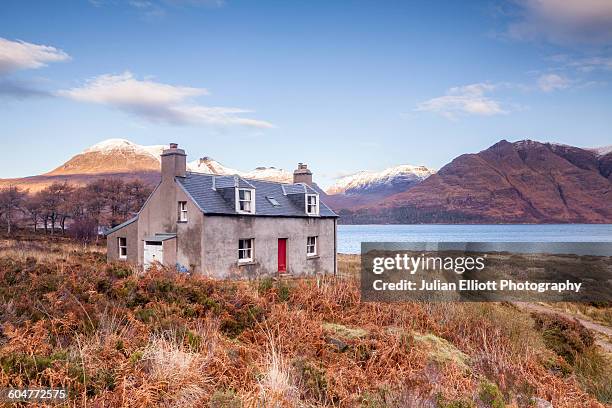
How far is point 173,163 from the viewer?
22.8 meters

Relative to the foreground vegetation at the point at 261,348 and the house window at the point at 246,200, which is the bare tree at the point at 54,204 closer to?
the house window at the point at 246,200

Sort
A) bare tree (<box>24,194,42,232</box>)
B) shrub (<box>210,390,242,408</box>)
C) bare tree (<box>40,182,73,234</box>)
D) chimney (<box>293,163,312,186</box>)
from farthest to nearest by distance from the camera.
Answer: bare tree (<box>24,194,42,232</box>)
bare tree (<box>40,182,73,234</box>)
chimney (<box>293,163,312,186</box>)
shrub (<box>210,390,242,408</box>)

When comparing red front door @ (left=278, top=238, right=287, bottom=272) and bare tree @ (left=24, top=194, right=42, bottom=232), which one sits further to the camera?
bare tree @ (left=24, top=194, right=42, bottom=232)

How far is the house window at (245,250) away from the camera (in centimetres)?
2317

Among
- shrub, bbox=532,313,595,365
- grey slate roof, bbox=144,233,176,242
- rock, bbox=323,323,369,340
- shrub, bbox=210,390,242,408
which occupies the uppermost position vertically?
grey slate roof, bbox=144,233,176,242

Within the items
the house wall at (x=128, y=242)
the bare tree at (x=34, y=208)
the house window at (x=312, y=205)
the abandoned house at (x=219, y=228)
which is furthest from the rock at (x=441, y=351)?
the bare tree at (x=34, y=208)

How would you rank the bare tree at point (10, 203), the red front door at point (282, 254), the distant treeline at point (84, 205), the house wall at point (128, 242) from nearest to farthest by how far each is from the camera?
the red front door at point (282, 254)
the house wall at point (128, 242)
the distant treeline at point (84, 205)
the bare tree at point (10, 203)

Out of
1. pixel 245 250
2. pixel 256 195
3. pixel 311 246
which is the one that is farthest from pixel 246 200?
pixel 311 246

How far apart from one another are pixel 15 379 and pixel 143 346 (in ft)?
5.43

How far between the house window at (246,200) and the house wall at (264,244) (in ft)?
1.68

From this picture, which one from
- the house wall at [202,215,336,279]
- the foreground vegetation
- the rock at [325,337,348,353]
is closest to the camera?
the foreground vegetation

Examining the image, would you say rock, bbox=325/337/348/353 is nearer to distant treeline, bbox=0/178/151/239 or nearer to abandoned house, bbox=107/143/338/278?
abandoned house, bbox=107/143/338/278

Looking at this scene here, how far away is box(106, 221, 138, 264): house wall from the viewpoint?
25894mm

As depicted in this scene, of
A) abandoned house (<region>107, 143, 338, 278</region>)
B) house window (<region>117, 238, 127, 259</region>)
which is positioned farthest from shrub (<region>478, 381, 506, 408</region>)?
house window (<region>117, 238, 127, 259</region>)
